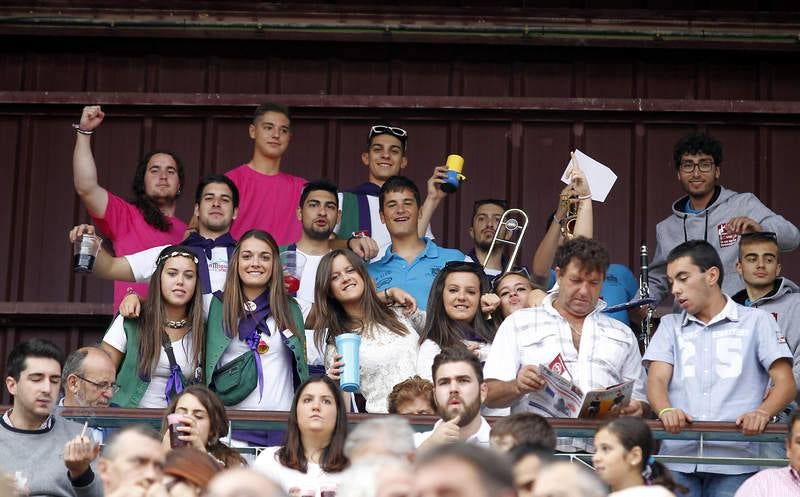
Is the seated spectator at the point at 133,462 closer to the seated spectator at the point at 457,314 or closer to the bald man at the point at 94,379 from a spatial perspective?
the bald man at the point at 94,379

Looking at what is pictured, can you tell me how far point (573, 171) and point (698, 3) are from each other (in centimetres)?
321

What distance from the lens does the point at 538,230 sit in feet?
41.1

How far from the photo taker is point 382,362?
8.91 m

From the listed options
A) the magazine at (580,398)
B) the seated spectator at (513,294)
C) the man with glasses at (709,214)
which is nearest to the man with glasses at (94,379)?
the seated spectator at (513,294)

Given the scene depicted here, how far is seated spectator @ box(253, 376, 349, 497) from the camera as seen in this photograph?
7.62 meters

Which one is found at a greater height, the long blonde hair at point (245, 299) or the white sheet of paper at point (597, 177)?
the white sheet of paper at point (597, 177)

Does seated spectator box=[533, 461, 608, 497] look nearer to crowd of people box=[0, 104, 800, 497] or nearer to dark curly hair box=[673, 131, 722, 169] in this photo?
crowd of people box=[0, 104, 800, 497]

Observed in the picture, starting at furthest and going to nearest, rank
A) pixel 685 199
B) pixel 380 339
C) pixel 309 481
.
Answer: pixel 685 199, pixel 380 339, pixel 309 481

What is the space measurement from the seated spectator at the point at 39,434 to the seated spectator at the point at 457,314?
1975 mm

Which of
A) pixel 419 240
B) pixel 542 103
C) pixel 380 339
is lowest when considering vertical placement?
pixel 380 339

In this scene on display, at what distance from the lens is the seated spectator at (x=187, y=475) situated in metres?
5.78

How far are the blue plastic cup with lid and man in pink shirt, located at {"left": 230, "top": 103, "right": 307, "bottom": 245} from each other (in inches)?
101

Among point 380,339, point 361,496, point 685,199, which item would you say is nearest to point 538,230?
point 685,199

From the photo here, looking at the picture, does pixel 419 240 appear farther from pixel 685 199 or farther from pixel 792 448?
pixel 792 448
